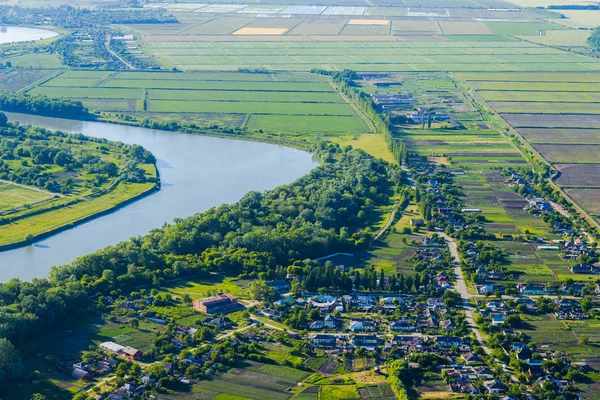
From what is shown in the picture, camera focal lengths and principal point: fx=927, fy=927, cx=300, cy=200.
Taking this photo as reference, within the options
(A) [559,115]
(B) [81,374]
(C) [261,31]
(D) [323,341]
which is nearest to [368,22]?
(C) [261,31]

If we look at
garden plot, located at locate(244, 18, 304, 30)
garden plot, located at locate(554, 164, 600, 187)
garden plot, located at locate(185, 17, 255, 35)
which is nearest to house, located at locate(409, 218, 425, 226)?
garden plot, located at locate(554, 164, 600, 187)

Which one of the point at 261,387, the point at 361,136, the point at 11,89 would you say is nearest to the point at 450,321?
the point at 261,387

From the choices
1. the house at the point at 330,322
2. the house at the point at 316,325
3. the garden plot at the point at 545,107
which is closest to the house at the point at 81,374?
the house at the point at 316,325

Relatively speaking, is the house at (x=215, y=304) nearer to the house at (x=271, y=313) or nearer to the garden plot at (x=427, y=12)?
the house at (x=271, y=313)

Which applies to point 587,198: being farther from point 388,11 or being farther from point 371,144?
point 388,11

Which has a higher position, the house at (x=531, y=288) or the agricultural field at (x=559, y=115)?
the agricultural field at (x=559, y=115)

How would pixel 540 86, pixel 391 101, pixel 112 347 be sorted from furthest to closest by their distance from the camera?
pixel 540 86
pixel 391 101
pixel 112 347

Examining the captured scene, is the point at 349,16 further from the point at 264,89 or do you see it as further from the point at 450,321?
the point at 450,321
